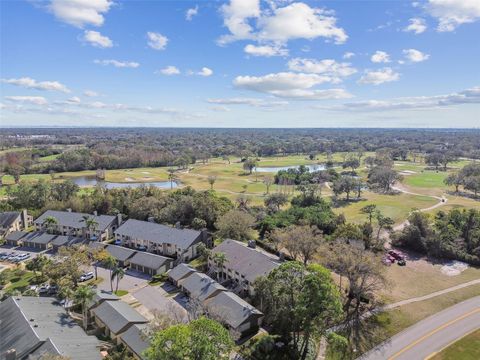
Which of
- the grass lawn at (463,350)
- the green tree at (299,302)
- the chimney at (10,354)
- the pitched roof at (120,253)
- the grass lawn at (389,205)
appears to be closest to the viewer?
the chimney at (10,354)

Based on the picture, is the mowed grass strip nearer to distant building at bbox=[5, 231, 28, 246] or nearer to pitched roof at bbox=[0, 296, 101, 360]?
pitched roof at bbox=[0, 296, 101, 360]

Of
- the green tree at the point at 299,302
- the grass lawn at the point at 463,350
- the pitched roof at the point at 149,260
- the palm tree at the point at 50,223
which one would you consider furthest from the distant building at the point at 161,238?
the grass lawn at the point at 463,350

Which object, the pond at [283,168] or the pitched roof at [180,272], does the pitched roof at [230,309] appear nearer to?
the pitched roof at [180,272]

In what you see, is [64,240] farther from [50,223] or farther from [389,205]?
[389,205]

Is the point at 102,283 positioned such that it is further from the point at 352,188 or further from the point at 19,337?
the point at 352,188

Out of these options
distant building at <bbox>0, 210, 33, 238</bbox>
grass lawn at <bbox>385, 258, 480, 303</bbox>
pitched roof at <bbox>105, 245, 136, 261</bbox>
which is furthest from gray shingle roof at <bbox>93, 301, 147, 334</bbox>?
distant building at <bbox>0, 210, 33, 238</bbox>
